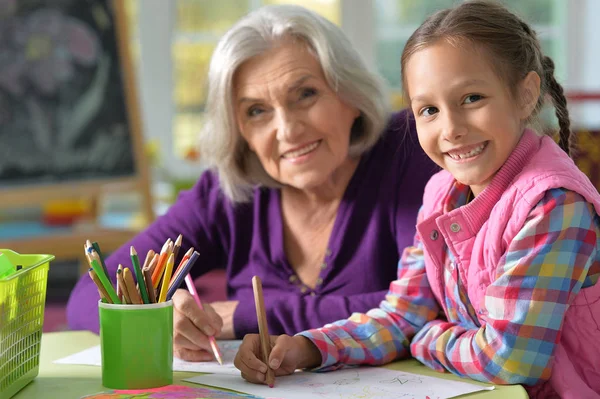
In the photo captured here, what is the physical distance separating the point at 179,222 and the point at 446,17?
817 mm

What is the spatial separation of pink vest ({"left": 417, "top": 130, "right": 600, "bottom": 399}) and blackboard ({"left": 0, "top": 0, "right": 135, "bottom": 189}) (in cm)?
240

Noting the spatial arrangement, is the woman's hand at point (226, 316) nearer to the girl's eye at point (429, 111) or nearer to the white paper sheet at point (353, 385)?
the white paper sheet at point (353, 385)

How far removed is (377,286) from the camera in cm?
160

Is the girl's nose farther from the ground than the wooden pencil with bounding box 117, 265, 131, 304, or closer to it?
farther from the ground

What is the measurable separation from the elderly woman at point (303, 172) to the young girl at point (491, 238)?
0.94 ft

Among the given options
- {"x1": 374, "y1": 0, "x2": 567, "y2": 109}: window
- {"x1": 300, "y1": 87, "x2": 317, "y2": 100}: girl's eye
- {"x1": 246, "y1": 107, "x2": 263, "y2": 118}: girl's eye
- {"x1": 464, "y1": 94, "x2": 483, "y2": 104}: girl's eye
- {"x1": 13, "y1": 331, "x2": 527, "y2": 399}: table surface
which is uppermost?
{"x1": 374, "y1": 0, "x2": 567, "y2": 109}: window

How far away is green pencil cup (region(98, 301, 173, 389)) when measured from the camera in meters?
1.07

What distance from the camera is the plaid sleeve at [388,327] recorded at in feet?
3.97

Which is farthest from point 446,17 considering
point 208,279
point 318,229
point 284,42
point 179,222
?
point 208,279

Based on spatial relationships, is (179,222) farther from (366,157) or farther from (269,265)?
(366,157)

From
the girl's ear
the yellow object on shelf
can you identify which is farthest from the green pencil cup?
the yellow object on shelf

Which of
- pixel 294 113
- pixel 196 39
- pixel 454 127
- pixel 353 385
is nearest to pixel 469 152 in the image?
pixel 454 127

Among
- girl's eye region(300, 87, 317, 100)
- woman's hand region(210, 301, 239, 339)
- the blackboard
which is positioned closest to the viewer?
woman's hand region(210, 301, 239, 339)

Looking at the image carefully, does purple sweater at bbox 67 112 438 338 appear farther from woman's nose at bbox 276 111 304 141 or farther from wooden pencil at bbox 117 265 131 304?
wooden pencil at bbox 117 265 131 304
